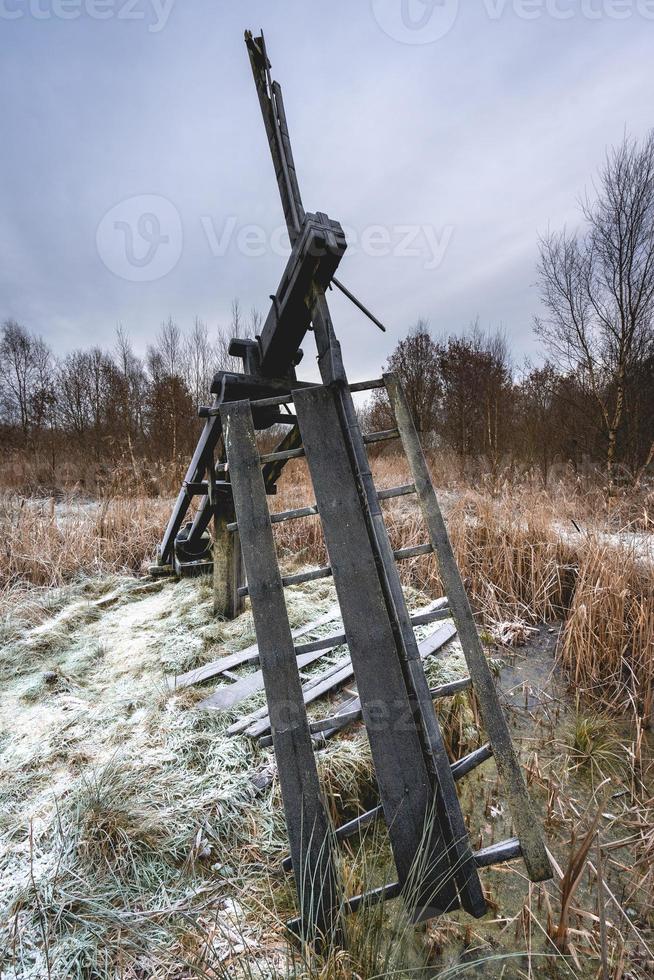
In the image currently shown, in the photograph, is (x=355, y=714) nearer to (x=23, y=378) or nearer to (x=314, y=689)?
(x=314, y=689)

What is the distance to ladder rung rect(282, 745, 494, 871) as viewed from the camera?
1.42 m

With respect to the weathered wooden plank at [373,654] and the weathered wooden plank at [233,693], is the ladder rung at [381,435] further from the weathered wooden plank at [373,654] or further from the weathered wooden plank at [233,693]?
the weathered wooden plank at [233,693]

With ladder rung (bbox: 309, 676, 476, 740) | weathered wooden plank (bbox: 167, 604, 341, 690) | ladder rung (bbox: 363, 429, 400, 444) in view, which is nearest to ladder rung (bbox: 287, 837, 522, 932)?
ladder rung (bbox: 309, 676, 476, 740)

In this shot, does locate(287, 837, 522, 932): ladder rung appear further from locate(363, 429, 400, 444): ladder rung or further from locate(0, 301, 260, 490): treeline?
locate(0, 301, 260, 490): treeline

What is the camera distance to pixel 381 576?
191 cm

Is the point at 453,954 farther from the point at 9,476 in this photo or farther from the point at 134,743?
the point at 9,476

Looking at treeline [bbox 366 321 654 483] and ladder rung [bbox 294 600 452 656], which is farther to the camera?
treeline [bbox 366 321 654 483]

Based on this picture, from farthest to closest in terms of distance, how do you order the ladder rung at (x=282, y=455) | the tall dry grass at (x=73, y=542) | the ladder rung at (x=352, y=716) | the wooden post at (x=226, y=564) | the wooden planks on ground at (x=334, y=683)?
1. the tall dry grass at (x=73, y=542)
2. the wooden post at (x=226, y=564)
3. the wooden planks on ground at (x=334, y=683)
4. the ladder rung at (x=282, y=455)
5. the ladder rung at (x=352, y=716)

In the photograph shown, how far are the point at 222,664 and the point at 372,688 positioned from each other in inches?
68.9

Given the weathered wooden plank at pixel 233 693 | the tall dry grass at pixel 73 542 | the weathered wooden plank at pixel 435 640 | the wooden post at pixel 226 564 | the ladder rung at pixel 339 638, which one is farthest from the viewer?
the tall dry grass at pixel 73 542

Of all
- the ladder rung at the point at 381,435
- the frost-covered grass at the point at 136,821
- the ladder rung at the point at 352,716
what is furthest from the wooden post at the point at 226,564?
the ladder rung at the point at 352,716

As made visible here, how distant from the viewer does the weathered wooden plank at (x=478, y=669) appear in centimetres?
140

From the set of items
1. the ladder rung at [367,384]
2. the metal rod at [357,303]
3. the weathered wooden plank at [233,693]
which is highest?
the metal rod at [357,303]

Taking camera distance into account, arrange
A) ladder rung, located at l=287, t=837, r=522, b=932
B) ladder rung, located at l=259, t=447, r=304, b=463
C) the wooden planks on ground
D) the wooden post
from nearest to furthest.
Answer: ladder rung, located at l=287, t=837, r=522, b=932
ladder rung, located at l=259, t=447, r=304, b=463
the wooden planks on ground
the wooden post
